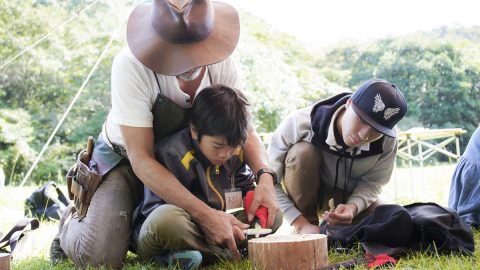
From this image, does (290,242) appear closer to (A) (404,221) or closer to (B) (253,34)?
(A) (404,221)

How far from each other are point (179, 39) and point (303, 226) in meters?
1.18

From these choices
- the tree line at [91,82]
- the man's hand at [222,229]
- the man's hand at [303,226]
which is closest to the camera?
the man's hand at [222,229]

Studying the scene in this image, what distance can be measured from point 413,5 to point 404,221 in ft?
44.9

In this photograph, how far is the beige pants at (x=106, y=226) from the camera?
2.42 m

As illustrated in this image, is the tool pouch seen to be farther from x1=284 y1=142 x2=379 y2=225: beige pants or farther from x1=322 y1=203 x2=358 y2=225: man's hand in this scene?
x1=322 y1=203 x2=358 y2=225: man's hand

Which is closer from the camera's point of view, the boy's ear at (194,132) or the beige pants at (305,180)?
the boy's ear at (194,132)

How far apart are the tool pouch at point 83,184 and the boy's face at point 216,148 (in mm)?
562

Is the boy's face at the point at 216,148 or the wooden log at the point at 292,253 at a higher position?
the boy's face at the point at 216,148

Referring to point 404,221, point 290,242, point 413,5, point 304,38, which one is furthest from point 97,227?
point 413,5

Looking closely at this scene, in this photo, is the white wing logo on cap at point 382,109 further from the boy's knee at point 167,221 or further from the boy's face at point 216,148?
the boy's knee at point 167,221

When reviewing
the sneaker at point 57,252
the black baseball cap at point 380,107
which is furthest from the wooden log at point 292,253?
the sneaker at point 57,252

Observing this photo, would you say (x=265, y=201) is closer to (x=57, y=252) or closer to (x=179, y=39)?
(x=179, y=39)

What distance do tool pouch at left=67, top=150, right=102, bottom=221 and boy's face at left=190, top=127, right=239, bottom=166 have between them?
0.56 metres

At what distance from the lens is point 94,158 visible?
8.70 feet
